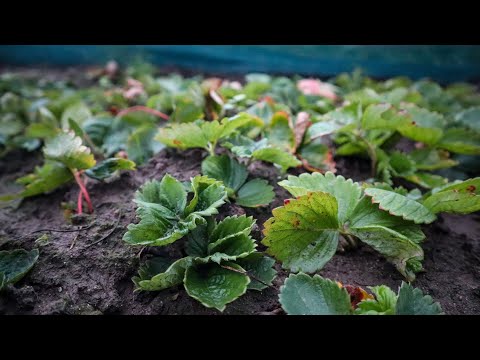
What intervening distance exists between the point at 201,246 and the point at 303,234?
246 mm

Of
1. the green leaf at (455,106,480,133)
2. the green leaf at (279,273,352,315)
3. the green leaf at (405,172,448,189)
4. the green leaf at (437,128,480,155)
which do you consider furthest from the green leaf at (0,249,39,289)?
the green leaf at (455,106,480,133)

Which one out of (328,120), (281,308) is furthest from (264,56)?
(281,308)

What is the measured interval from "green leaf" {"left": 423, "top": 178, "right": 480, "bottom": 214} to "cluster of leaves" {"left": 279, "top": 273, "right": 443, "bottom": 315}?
0.24m

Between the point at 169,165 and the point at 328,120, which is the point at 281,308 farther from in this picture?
the point at 328,120

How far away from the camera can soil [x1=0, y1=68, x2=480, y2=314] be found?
33.0 inches

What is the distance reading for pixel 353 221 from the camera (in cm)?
92

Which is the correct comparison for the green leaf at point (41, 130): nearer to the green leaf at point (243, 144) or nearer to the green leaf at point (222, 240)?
the green leaf at point (243, 144)

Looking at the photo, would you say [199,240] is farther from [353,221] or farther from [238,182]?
[353,221]

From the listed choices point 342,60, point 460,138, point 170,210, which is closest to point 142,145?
point 170,210

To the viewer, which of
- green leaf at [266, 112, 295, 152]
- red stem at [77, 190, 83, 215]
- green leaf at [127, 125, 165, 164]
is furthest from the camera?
green leaf at [127, 125, 165, 164]

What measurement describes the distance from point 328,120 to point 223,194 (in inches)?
23.6

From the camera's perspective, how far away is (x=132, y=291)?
0.88 meters

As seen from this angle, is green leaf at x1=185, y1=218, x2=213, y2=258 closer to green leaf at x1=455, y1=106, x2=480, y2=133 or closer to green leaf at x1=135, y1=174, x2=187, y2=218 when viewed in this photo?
green leaf at x1=135, y1=174, x2=187, y2=218
